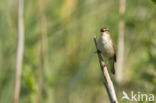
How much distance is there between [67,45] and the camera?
346 centimetres

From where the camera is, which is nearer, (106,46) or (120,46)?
(106,46)

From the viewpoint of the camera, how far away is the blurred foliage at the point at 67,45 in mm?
2846

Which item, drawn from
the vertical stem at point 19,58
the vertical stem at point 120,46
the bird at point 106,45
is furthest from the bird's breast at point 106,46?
the vertical stem at point 19,58

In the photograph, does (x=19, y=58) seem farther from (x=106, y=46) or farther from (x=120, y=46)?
(x=120, y=46)

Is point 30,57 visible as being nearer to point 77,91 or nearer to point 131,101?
point 77,91

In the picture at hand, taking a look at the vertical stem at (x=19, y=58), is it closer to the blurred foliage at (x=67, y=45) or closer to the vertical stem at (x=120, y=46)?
the blurred foliage at (x=67, y=45)

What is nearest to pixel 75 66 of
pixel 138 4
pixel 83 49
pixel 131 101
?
pixel 83 49

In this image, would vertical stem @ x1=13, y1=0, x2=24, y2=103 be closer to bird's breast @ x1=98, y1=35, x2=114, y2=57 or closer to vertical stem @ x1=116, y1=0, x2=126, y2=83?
bird's breast @ x1=98, y1=35, x2=114, y2=57

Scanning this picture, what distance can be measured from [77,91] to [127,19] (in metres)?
0.68

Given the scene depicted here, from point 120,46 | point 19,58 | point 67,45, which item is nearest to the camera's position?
point 19,58

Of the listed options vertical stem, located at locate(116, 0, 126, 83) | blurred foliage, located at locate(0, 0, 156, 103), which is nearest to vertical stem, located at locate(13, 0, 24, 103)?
blurred foliage, located at locate(0, 0, 156, 103)

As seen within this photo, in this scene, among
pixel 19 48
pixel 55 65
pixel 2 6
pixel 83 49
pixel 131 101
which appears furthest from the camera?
pixel 83 49

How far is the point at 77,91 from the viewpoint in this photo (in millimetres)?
3283

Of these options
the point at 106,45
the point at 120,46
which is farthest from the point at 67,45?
the point at 106,45
